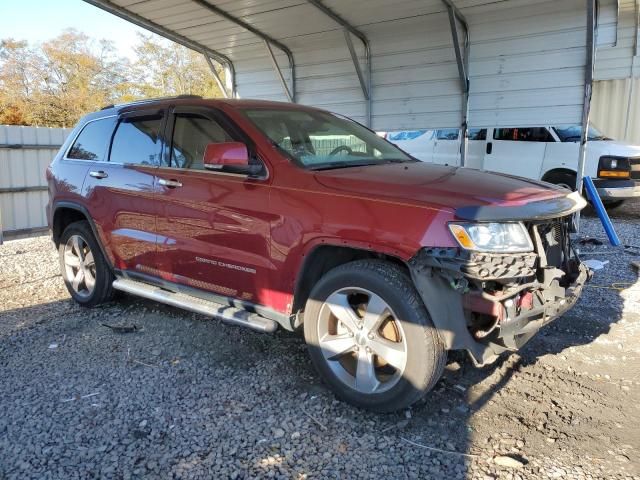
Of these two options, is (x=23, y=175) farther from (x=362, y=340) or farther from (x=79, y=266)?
(x=362, y=340)

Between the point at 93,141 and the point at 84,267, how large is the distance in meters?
1.24

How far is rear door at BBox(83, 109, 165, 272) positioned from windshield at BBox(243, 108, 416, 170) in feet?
3.30

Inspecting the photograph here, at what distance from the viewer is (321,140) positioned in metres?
4.02

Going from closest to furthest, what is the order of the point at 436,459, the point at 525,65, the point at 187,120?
the point at 436,459 → the point at 187,120 → the point at 525,65

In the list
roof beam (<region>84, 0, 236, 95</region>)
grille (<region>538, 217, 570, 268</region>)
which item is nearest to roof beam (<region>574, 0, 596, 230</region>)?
grille (<region>538, 217, 570, 268</region>)

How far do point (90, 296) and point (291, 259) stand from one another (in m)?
2.71

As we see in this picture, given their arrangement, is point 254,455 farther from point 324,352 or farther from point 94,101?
point 94,101

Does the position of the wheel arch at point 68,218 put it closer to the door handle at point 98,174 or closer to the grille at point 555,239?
the door handle at point 98,174

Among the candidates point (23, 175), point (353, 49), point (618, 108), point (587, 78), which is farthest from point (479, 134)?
point (23, 175)

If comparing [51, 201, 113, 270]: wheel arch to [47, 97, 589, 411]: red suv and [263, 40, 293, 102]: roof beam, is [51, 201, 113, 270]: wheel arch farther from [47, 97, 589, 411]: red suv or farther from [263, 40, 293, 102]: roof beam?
[263, 40, 293, 102]: roof beam

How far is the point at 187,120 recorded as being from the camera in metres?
4.11

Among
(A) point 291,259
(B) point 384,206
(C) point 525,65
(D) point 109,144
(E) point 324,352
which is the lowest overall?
(E) point 324,352

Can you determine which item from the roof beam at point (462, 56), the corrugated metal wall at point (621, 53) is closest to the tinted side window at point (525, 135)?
the roof beam at point (462, 56)

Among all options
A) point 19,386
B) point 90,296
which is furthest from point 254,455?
point 90,296
